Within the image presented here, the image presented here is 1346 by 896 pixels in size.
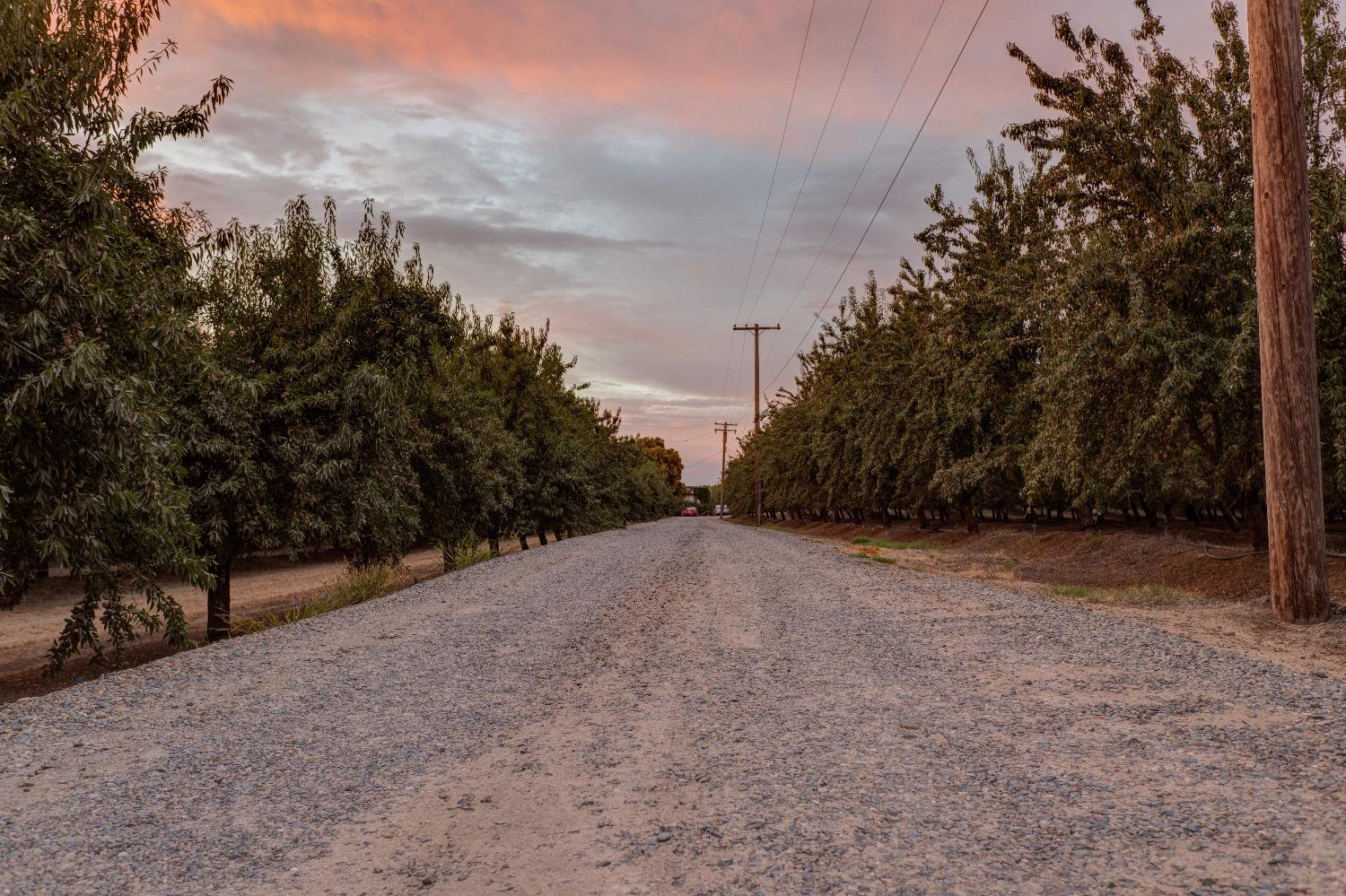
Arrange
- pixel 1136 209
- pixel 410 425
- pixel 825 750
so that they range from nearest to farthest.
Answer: pixel 825 750 → pixel 1136 209 → pixel 410 425

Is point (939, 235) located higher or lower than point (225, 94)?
higher

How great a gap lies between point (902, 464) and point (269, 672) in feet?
Answer: 88.8

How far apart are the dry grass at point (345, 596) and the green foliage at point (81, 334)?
2.17 metres

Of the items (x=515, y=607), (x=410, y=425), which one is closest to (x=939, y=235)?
(x=410, y=425)

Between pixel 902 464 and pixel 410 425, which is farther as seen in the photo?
pixel 902 464

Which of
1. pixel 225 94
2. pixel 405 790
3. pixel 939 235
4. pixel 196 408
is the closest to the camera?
pixel 405 790

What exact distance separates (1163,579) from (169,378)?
17479mm

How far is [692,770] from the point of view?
464cm

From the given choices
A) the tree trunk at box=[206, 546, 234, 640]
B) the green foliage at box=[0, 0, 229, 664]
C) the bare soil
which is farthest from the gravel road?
the bare soil

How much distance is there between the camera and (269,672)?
7.62 meters

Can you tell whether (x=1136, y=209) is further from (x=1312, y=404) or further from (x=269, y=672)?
(x=269, y=672)

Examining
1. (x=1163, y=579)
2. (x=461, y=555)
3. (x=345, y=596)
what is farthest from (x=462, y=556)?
(x=1163, y=579)

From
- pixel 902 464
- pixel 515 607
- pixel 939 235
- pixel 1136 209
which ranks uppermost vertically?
pixel 939 235

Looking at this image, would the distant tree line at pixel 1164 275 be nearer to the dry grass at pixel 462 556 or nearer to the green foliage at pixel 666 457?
the dry grass at pixel 462 556
